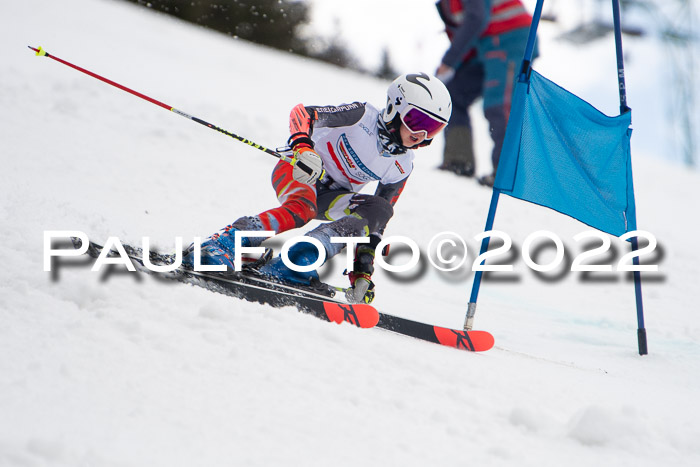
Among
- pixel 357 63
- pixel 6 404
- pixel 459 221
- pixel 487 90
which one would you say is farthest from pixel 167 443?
pixel 357 63

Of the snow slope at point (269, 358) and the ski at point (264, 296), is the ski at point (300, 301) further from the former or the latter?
the snow slope at point (269, 358)

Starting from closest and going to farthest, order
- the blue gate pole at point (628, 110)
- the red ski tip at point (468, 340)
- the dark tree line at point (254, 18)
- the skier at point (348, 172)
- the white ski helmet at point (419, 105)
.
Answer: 1. the red ski tip at point (468, 340)
2. the skier at point (348, 172)
3. the white ski helmet at point (419, 105)
4. the blue gate pole at point (628, 110)
5. the dark tree line at point (254, 18)

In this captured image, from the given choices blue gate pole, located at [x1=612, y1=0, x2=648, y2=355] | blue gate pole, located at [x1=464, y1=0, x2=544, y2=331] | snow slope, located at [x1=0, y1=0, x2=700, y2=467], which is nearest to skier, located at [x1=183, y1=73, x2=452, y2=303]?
blue gate pole, located at [x1=464, y1=0, x2=544, y2=331]

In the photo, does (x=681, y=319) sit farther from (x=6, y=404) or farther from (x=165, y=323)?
(x=6, y=404)

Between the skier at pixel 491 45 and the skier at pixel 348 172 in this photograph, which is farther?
the skier at pixel 491 45

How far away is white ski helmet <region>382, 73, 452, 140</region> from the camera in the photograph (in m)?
3.52

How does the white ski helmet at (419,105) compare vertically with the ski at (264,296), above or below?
above

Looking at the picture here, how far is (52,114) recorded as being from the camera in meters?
6.91

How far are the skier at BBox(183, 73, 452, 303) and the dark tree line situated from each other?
841 inches

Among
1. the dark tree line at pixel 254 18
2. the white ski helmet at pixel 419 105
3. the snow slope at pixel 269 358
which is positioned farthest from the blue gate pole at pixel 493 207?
the dark tree line at pixel 254 18

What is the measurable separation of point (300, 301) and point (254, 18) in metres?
24.5

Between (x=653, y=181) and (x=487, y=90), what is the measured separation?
5078 mm

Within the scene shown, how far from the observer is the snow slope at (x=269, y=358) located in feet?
5.70

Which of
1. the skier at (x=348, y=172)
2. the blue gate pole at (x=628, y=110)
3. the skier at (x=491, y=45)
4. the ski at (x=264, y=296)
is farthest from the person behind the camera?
the skier at (x=491, y=45)
